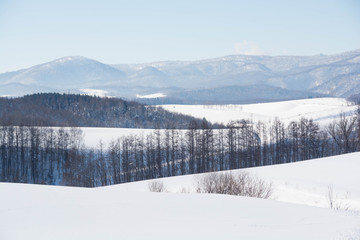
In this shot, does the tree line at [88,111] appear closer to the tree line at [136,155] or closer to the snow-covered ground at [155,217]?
the tree line at [136,155]

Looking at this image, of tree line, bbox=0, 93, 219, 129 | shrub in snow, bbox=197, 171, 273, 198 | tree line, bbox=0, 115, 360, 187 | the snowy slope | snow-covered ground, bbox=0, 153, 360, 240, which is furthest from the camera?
tree line, bbox=0, 93, 219, 129

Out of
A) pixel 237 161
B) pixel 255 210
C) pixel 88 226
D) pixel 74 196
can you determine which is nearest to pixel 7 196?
pixel 74 196

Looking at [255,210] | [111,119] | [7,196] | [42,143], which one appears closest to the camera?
[255,210]

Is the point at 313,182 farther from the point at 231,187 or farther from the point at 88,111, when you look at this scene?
the point at 88,111

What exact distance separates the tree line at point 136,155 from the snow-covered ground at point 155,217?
42.6m

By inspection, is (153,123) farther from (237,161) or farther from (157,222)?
(157,222)

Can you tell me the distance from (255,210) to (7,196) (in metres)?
12.5

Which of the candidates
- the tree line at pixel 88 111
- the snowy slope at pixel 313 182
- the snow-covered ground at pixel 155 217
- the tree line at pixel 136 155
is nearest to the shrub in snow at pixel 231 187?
the snowy slope at pixel 313 182

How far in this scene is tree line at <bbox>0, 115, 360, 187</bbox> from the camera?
64938 mm

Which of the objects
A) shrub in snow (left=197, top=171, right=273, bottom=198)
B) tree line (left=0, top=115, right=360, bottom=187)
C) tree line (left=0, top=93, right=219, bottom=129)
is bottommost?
tree line (left=0, top=115, right=360, bottom=187)

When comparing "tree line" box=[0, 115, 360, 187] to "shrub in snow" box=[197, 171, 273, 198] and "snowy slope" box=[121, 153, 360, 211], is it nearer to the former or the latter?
"snowy slope" box=[121, 153, 360, 211]

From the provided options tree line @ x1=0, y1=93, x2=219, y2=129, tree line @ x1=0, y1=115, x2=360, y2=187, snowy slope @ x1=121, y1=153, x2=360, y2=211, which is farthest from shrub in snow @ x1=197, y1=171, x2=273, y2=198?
tree line @ x1=0, y1=93, x2=219, y2=129

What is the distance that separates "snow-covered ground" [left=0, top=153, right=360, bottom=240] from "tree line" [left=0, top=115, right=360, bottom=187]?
42586 millimetres

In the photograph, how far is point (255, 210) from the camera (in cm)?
1672
